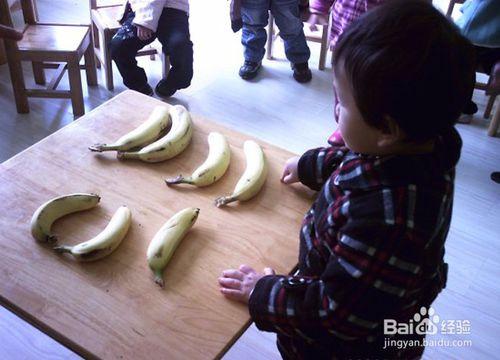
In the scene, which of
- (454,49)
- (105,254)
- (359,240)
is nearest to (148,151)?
(105,254)

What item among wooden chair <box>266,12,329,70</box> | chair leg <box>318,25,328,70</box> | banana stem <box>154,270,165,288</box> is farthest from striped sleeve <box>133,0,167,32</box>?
banana stem <box>154,270,165,288</box>

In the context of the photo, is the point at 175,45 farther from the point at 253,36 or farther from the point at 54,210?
the point at 54,210

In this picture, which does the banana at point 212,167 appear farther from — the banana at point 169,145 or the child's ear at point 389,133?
the child's ear at point 389,133

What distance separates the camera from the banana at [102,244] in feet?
3.16

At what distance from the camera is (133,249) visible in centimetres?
101

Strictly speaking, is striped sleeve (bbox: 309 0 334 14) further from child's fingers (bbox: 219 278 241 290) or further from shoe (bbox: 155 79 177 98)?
child's fingers (bbox: 219 278 241 290)

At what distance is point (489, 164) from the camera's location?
104 inches

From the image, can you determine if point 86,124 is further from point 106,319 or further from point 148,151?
point 106,319

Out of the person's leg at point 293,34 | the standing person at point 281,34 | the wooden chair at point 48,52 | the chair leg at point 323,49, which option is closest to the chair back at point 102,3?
the wooden chair at point 48,52

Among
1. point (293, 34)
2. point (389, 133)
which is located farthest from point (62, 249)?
point (293, 34)

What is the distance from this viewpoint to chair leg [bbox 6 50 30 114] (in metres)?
2.56

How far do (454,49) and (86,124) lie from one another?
945mm

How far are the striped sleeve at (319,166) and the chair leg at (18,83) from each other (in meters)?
1.96

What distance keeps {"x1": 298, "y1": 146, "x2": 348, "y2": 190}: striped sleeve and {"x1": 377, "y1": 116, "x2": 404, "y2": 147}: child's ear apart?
1.11ft
